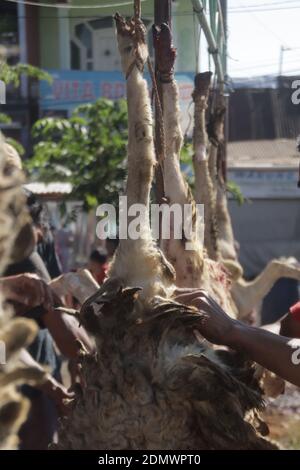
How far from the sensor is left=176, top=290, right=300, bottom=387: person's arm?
236 centimetres

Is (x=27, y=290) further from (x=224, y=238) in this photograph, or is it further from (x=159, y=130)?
(x=224, y=238)

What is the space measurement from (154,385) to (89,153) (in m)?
5.94

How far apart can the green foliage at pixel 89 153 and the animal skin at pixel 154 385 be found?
17.0 ft

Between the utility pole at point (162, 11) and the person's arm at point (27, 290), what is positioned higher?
the utility pole at point (162, 11)

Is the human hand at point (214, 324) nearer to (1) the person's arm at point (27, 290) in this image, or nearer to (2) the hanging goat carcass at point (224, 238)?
(1) the person's arm at point (27, 290)

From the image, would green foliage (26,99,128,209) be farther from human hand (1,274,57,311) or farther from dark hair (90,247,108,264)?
human hand (1,274,57,311)

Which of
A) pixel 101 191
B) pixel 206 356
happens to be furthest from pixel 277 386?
pixel 101 191

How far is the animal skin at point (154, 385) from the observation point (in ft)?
7.72

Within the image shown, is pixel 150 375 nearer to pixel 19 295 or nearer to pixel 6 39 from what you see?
pixel 19 295
